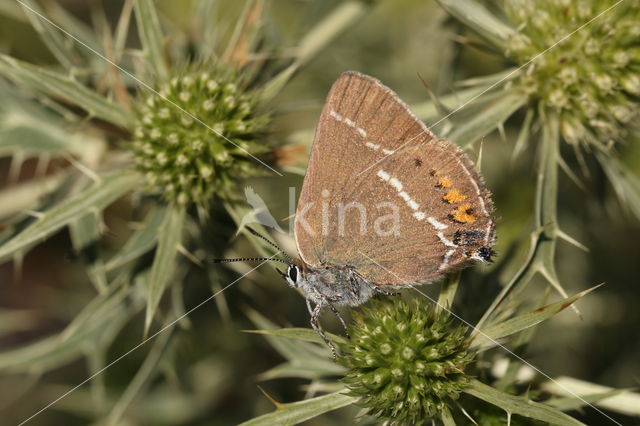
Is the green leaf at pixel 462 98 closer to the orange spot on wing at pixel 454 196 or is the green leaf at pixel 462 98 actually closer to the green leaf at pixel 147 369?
the orange spot on wing at pixel 454 196

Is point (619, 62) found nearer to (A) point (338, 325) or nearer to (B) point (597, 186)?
(B) point (597, 186)

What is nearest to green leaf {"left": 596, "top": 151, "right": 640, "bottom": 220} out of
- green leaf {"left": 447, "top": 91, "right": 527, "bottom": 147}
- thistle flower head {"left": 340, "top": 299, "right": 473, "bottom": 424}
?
green leaf {"left": 447, "top": 91, "right": 527, "bottom": 147}

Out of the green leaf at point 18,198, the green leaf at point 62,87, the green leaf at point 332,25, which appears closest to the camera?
the green leaf at point 62,87

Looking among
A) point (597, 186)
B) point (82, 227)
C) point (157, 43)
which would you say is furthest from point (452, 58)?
point (82, 227)

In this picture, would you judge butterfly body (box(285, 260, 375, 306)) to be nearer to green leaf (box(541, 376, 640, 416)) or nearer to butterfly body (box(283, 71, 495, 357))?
butterfly body (box(283, 71, 495, 357))

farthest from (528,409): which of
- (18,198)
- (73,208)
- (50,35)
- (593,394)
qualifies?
(18,198)

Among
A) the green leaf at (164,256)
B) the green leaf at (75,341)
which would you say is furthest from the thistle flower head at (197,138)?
the green leaf at (75,341)
